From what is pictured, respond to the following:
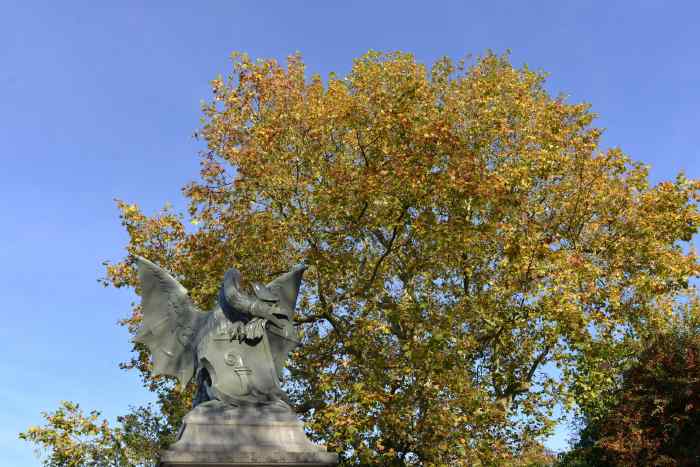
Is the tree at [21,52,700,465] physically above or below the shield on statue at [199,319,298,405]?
above

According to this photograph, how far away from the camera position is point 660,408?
19.9 meters

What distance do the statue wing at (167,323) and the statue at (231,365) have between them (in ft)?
0.05

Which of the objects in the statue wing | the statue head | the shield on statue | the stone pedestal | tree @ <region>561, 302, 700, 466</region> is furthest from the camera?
tree @ <region>561, 302, 700, 466</region>

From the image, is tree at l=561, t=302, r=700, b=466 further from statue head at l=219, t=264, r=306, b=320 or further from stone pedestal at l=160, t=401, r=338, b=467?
stone pedestal at l=160, t=401, r=338, b=467

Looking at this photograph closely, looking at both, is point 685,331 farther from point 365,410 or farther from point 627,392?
point 365,410

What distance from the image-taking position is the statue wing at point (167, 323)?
11211 mm

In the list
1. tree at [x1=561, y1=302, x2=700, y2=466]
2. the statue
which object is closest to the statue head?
the statue

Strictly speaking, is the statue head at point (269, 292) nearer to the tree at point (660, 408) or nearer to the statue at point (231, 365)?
the statue at point (231, 365)

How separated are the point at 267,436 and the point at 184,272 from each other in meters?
10.2

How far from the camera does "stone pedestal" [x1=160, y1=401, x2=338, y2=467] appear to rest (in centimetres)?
925

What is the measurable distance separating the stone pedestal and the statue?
0.01 meters

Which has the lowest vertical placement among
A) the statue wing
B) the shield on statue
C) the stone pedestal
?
the stone pedestal

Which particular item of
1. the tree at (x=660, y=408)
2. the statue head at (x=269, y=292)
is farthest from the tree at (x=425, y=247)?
the statue head at (x=269, y=292)

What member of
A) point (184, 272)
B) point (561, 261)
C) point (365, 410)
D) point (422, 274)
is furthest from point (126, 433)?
point (561, 261)
